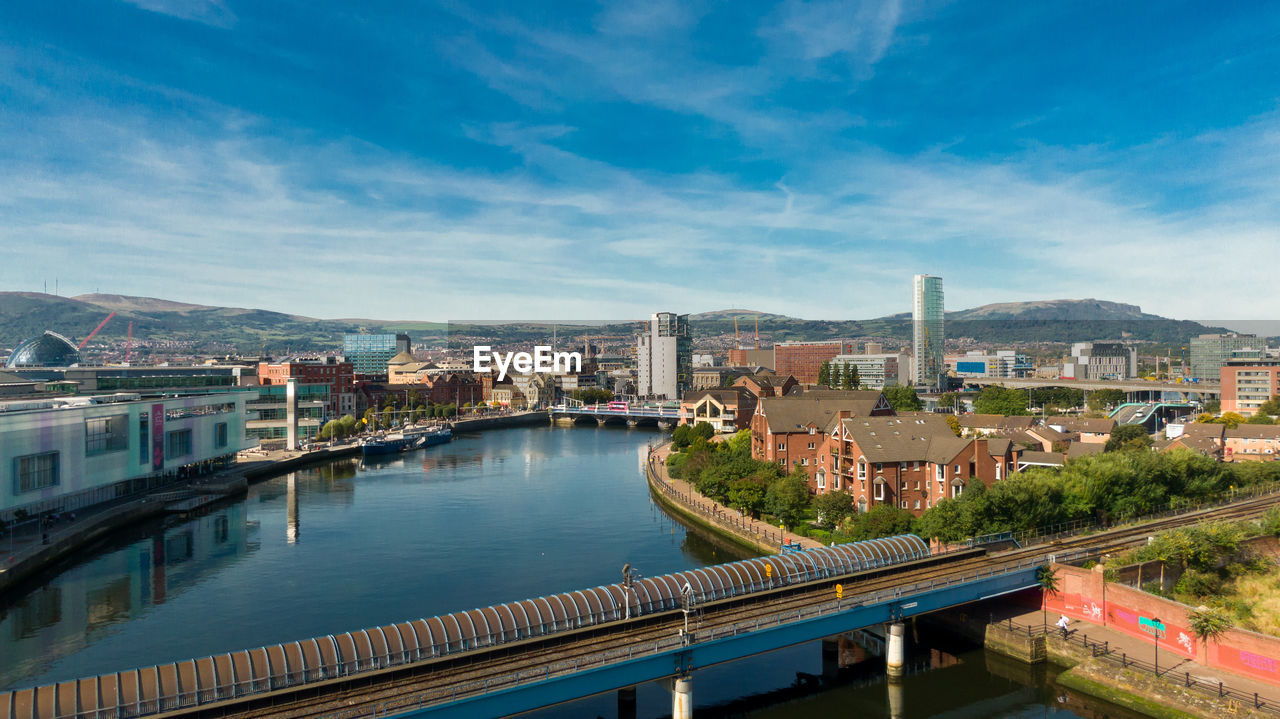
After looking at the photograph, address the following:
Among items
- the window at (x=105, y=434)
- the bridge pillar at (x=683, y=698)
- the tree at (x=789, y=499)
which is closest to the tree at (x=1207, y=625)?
the bridge pillar at (x=683, y=698)

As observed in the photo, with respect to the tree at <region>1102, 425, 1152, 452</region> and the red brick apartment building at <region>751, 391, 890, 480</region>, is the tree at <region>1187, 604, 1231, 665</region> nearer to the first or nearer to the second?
the red brick apartment building at <region>751, 391, 890, 480</region>

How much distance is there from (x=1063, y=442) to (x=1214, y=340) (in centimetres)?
17351

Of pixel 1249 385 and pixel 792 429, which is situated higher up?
pixel 1249 385

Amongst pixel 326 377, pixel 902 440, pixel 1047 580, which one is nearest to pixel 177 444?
pixel 902 440

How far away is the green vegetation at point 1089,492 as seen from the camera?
120ft

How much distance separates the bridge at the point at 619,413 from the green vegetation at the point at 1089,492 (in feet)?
290

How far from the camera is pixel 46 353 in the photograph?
500ft

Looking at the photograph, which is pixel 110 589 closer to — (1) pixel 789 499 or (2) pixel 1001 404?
(1) pixel 789 499

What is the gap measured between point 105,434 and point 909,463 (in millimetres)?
51451

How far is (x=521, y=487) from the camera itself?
66.6 metres

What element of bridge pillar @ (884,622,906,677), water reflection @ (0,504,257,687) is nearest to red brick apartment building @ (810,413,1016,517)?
bridge pillar @ (884,622,906,677)

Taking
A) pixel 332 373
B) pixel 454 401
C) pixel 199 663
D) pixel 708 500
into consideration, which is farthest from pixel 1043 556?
pixel 454 401

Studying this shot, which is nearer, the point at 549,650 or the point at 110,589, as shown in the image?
the point at 549,650

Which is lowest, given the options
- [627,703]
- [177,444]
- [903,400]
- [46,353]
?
[627,703]
